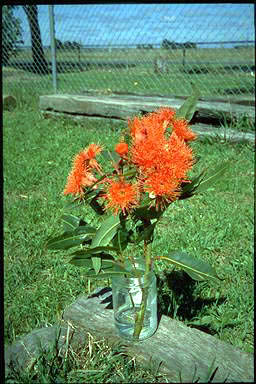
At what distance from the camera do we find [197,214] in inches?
132

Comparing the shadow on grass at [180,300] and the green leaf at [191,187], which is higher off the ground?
the green leaf at [191,187]

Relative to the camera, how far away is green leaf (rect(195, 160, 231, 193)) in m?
1.54

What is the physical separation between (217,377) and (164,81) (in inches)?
277

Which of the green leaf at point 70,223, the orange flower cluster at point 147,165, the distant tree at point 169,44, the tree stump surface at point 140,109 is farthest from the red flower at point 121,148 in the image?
the distant tree at point 169,44

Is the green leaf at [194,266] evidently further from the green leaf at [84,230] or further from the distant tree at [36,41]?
the distant tree at [36,41]

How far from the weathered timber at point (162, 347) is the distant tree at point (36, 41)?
712cm

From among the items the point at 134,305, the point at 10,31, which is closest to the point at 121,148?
the point at 134,305

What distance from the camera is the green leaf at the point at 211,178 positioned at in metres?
1.54

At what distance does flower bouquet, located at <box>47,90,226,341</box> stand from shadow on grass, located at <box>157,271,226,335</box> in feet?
1.38

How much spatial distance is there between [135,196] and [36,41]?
26.0 feet

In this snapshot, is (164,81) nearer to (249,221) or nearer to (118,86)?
(118,86)

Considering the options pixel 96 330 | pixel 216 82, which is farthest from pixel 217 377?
pixel 216 82

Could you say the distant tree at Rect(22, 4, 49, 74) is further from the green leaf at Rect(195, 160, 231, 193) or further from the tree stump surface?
the green leaf at Rect(195, 160, 231, 193)

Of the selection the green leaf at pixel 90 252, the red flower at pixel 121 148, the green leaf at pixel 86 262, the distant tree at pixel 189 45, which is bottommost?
the green leaf at pixel 86 262
